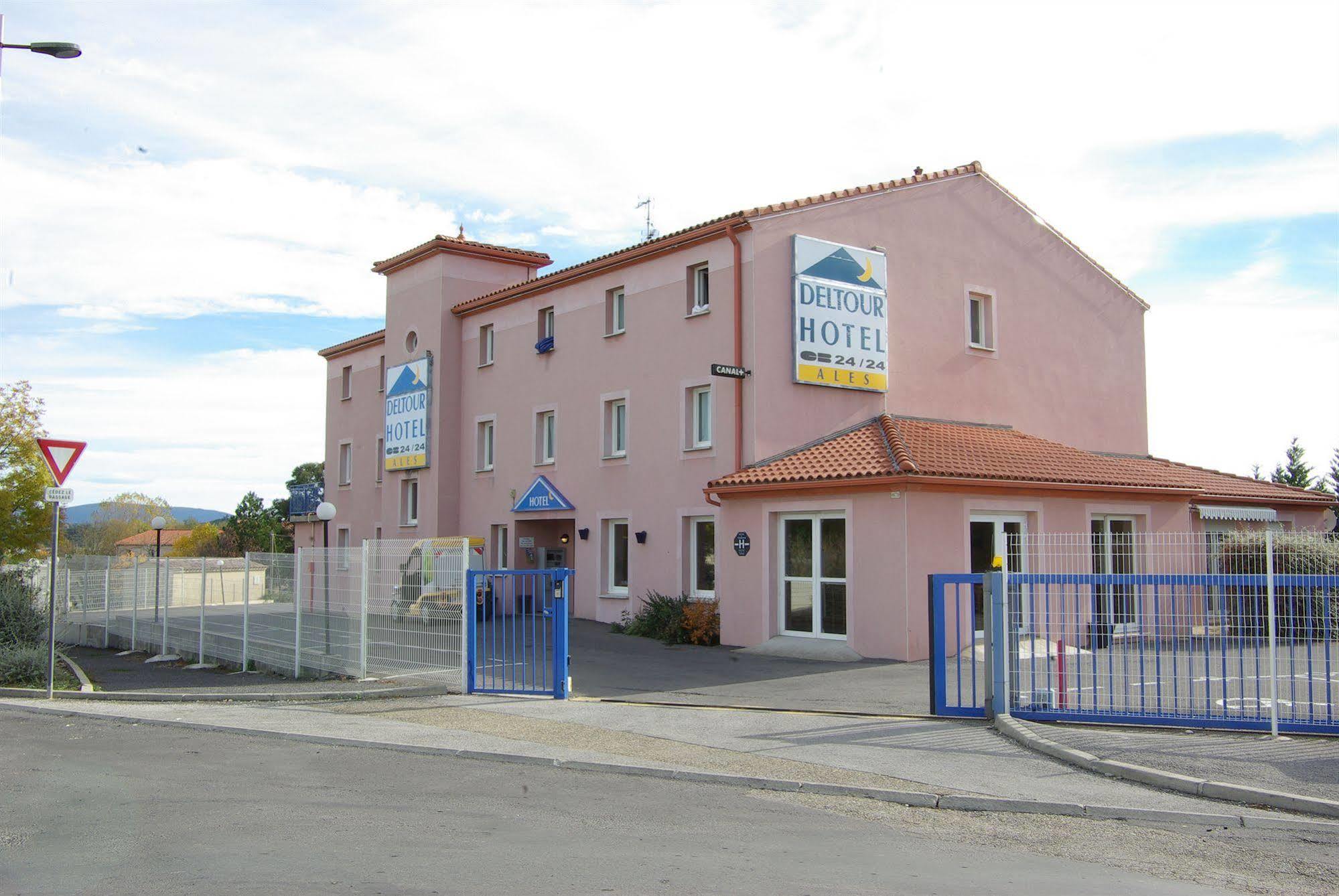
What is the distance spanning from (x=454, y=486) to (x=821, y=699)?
17447mm

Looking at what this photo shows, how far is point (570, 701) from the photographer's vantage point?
42.1 ft

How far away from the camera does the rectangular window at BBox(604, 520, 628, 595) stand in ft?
77.3

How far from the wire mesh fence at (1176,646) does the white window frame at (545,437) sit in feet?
53.5

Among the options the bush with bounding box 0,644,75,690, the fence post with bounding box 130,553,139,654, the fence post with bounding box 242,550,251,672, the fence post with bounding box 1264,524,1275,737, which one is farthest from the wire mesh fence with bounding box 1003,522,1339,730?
the fence post with bounding box 130,553,139,654

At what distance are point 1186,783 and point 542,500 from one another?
1849 centimetres

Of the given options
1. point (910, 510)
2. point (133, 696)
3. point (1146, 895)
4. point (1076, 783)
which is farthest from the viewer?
point (910, 510)

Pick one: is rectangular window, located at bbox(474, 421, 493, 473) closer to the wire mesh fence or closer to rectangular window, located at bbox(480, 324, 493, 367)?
rectangular window, located at bbox(480, 324, 493, 367)

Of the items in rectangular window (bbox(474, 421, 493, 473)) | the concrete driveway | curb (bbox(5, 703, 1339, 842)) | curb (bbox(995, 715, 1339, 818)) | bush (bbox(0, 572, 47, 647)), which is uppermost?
rectangular window (bbox(474, 421, 493, 473))

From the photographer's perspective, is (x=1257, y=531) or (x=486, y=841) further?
(x=1257, y=531)

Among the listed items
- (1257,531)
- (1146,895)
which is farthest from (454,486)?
(1146,895)

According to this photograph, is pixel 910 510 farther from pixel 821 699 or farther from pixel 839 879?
pixel 839 879

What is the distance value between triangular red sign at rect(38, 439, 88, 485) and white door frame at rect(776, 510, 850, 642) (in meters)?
10.6

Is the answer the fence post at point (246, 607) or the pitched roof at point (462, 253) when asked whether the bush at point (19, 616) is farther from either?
the pitched roof at point (462, 253)

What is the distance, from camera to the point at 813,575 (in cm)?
1836
